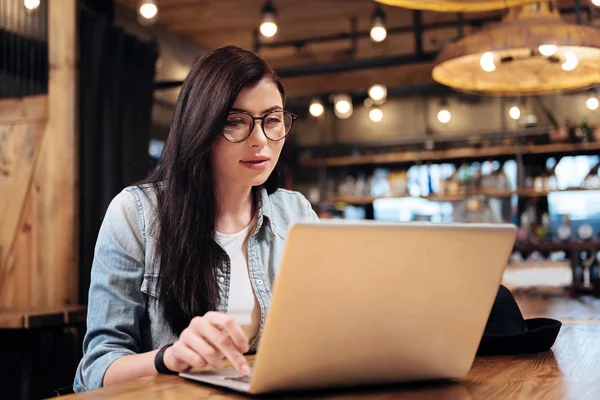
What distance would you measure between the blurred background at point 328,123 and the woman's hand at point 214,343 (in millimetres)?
1470

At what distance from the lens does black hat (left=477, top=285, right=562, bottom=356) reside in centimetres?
142

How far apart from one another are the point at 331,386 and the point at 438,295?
0.66 feet

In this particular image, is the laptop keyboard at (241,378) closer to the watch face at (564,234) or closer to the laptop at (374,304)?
the laptop at (374,304)

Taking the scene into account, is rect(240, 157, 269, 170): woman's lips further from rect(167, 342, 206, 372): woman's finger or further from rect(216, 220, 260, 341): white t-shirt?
rect(167, 342, 206, 372): woman's finger

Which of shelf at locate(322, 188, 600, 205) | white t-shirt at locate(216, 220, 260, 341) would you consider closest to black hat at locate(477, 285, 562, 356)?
white t-shirt at locate(216, 220, 260, 341)

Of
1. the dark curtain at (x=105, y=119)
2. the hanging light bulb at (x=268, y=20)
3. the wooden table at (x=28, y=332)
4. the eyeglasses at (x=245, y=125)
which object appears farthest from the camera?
the hanging light bulb at (x=268, y=20)

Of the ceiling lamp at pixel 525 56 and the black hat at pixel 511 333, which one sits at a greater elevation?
the ceiling lamp at pixel 525 56

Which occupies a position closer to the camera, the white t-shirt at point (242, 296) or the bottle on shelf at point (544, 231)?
the white t-shirt at point (242, 296)

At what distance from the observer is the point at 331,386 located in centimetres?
102

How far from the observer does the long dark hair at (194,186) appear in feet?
4.77

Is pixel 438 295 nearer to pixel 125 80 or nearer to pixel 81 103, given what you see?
pixel 81 103

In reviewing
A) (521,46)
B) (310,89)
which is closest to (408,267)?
(521,46)

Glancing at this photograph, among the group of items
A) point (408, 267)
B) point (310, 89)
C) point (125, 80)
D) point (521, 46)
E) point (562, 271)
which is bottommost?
point (562, 271)

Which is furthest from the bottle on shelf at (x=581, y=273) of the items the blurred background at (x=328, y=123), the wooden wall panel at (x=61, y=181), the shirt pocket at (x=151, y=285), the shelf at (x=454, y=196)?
the shirt pocket at (x=151, y=285)
